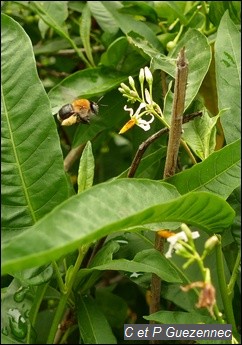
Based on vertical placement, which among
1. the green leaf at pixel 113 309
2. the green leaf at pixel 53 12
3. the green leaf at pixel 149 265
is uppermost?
the green leaf at pixel 53 12

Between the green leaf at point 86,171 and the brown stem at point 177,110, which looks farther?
the green leaf at point 86,171

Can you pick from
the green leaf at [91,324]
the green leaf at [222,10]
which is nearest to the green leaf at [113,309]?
the green leaf at [91,324]

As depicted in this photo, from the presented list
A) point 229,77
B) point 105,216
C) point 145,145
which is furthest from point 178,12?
point 105,216

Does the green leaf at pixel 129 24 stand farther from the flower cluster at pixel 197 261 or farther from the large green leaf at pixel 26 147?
the flower cluster at pixel 197 261

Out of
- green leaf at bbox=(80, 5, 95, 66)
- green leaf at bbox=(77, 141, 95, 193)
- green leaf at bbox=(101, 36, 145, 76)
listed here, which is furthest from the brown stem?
green leaf at bbox=(80, 5, 95, 66)

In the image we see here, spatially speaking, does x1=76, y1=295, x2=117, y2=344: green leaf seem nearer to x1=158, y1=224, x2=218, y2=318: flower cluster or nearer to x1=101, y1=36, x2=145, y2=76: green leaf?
x1=158, y1=224, x2=218, y2=318: flower cluster

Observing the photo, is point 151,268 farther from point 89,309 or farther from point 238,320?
point 238,320

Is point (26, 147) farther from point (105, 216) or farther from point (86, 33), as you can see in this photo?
point (86, 33)
